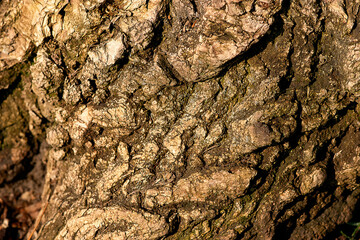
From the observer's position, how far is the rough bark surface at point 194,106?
1770 mm

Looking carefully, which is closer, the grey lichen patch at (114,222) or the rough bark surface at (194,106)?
the rough bark surface at (194,106)

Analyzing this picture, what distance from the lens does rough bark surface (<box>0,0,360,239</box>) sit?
5.81 ft

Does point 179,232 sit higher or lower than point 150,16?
lower

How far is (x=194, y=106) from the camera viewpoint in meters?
1.89

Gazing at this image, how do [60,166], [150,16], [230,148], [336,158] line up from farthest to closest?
[60,166]
[336,158]
[230,148]
[150,16]

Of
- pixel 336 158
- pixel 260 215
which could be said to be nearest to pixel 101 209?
pixel 260 215

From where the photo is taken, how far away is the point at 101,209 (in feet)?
6.42

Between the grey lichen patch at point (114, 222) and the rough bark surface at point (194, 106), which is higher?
the rough bark surface at point (194, 106)

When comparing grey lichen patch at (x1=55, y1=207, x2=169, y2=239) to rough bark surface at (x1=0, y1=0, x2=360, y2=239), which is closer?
rough bark surface at (x1=0, y1=0, x2=360, y2=239)

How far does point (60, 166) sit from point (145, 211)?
837mm

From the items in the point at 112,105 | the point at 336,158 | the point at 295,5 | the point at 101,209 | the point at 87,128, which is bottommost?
the point at 101,209

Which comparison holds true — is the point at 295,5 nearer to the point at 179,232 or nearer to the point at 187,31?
the point at 187,31

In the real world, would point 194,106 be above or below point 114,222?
above

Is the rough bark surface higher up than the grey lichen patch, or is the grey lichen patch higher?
the rough bark surface
